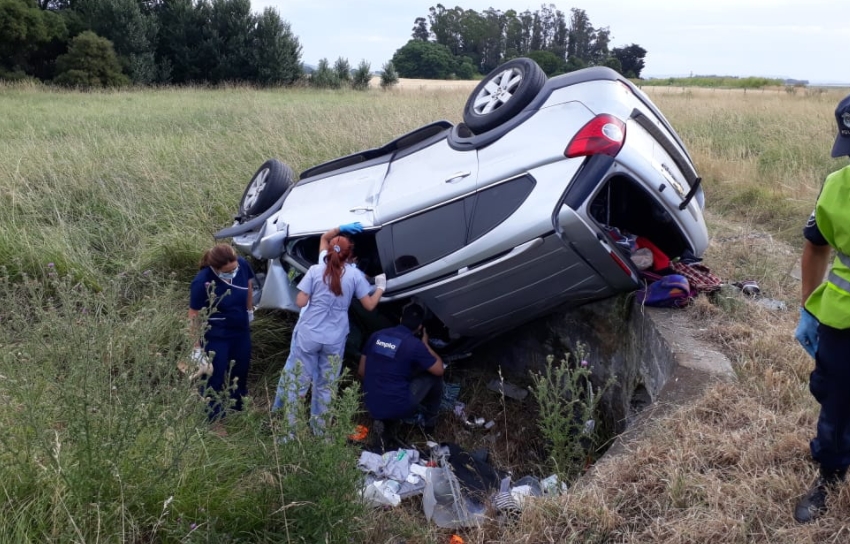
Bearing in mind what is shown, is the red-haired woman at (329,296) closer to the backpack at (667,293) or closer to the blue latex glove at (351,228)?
the blue latex glove at (351,228)

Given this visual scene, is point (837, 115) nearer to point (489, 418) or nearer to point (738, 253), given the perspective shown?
point (489, 418)

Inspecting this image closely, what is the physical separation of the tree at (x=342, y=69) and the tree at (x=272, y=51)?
2036mm

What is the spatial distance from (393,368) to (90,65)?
25.3m

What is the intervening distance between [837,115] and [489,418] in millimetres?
3399

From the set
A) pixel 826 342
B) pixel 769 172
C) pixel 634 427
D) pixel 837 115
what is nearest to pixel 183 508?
pixel 634 427

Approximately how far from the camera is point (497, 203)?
163 inches

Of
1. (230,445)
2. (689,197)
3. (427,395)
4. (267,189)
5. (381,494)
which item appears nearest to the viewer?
(230,445)

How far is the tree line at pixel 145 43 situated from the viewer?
25.6 meters

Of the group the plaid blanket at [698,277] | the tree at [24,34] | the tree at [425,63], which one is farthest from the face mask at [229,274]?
the tree at [425,63]

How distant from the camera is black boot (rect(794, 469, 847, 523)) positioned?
2.60 meters

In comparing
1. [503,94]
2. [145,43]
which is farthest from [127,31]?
[503,94]

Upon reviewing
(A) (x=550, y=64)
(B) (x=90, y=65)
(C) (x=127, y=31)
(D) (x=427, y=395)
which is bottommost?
(D) (x=427, y=395)

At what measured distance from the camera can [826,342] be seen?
8.11ft

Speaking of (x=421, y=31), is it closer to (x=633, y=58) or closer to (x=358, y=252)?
(x=633, y=58)
